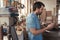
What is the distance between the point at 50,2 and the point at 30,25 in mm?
9938

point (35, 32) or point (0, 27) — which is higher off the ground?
point (0, 27)

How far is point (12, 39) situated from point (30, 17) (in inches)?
33.9

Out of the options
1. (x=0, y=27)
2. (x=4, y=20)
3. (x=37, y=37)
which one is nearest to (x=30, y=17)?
(x=37, y=37)

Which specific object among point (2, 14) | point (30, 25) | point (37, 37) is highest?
point (2, 14)

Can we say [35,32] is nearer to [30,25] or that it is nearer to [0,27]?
[30,25]

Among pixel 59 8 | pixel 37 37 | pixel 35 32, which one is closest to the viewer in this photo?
pixel 35 32

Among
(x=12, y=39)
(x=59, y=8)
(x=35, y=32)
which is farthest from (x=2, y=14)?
(x=59, y=8)

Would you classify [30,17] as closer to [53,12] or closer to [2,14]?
[2,14]

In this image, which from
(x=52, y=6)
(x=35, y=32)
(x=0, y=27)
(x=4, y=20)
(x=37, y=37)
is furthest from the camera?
(x=52, y=6)

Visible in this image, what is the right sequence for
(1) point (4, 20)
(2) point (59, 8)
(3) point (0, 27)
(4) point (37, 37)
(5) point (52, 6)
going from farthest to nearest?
1. (2) point (59, 8)
2. (5) point (52, 6)
3. (4) point (37, 37)
4. (1) point (4, 20)
5. (3) point (0, 27)

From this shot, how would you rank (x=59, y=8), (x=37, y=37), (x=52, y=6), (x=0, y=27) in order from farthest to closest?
(x=59, y=8)
(x=52, y=6)
(x=37, y=37)
(x=0, y=27)

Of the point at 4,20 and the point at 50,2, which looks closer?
the point at 4,20

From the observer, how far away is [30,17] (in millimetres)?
2609

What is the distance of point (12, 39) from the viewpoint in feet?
5.95
